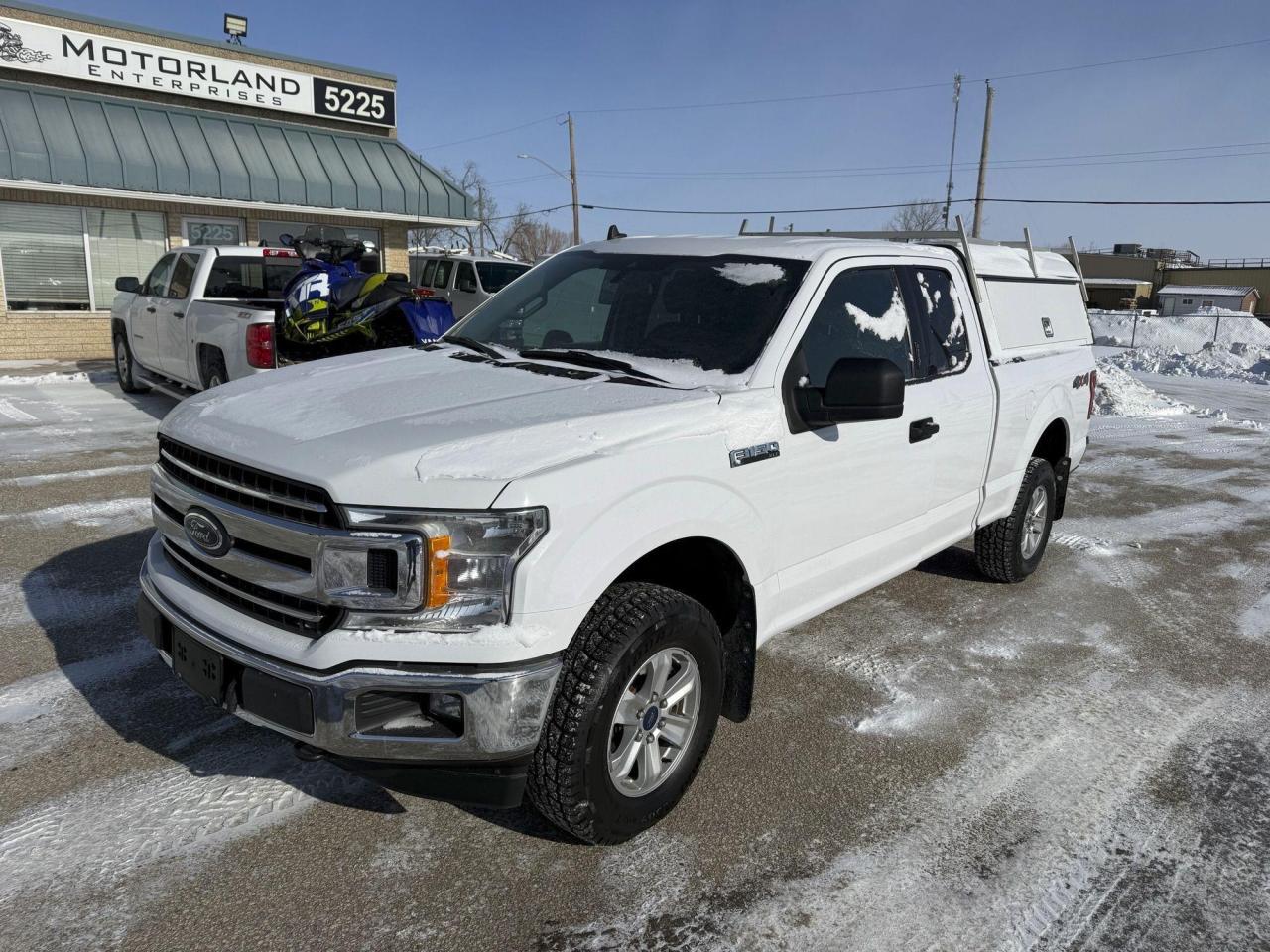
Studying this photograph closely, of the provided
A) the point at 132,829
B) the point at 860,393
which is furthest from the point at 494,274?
the point at 132,829

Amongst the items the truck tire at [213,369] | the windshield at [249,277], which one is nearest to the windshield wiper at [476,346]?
the truck tire at [213,369]

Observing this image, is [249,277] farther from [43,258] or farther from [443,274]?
[43,258]

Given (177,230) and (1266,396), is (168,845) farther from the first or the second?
(1266,396)

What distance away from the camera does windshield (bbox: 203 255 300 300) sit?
9906 mm

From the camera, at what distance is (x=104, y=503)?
22.2 ft

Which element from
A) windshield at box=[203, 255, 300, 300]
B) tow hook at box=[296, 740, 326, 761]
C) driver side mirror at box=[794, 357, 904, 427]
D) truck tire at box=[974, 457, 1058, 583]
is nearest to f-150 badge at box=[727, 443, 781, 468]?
driver side mirror at box=[794, 357, 904, 427]

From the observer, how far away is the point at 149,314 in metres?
10.7

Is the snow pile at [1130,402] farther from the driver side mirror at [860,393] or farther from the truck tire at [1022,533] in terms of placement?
the driver side mirror at [860,393]

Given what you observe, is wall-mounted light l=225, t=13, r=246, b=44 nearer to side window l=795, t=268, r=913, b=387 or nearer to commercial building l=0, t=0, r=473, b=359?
commercial building l=0, t=0, r=473, b=359

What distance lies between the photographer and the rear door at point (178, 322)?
9.62 meters

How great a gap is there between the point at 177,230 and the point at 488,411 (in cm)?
1656

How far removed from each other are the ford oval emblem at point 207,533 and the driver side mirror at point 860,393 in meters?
2.00

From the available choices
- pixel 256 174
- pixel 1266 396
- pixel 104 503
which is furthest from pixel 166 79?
pixel 1266 396

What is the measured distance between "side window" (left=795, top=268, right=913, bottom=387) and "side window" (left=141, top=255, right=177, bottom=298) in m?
8.96
